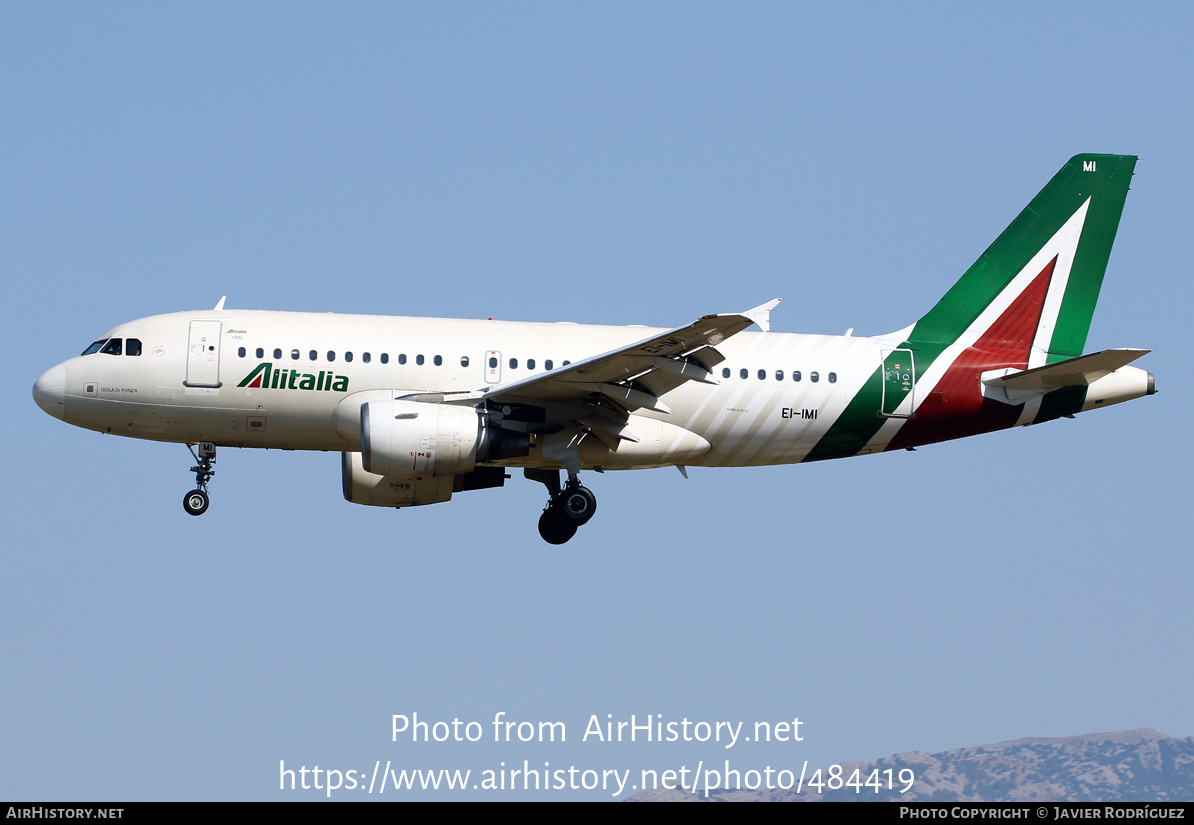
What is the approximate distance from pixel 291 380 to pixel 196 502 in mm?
3531

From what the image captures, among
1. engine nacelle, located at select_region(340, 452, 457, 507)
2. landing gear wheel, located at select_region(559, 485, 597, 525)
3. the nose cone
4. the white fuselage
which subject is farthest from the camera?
engine nacelle, located at select_region(340, 452, 457, 507)

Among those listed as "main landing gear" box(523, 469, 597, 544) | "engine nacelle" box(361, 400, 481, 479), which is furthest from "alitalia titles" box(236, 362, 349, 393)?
"main landing gear" box(523, 469, 597, 544)

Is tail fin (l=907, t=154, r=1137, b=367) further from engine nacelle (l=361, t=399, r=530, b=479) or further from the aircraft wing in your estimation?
engine nacelle (l=361, t=399, r=530, b=479)

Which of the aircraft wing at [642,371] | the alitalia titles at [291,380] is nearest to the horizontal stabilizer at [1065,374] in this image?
the aircraft wing at [642,371]

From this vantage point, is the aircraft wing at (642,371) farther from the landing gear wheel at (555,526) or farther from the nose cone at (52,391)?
the nose cone at (52,391)

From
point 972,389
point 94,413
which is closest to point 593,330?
point 972,389

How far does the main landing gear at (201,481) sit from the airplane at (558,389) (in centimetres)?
4

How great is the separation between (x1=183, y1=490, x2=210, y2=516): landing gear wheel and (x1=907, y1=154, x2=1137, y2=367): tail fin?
15862 millimetres

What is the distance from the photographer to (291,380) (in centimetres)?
2764

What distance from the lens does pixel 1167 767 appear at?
146 metres

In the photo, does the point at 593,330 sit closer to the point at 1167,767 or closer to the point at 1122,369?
the point at 1122,369

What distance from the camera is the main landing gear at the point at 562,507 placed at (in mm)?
29312

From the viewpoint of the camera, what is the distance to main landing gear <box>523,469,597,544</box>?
29.3 meters

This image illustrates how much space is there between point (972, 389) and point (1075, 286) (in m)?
4.30
